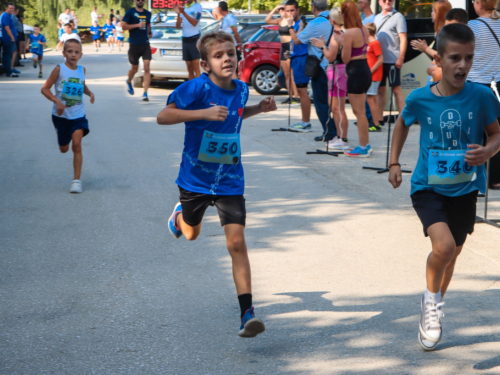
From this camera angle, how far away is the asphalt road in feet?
12.2

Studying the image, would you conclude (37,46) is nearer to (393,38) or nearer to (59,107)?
(393,38)

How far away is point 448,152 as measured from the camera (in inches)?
147

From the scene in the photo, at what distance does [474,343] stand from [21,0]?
32962 millimetres

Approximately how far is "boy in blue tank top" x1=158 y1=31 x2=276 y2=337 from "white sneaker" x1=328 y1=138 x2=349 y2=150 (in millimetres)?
5801

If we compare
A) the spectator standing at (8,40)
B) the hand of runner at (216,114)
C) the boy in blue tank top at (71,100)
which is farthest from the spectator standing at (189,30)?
the hand of runner at (216,114)

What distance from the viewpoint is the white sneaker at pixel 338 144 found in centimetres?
992

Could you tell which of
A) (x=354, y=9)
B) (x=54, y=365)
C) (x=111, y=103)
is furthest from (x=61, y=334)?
(x=111, y=103)

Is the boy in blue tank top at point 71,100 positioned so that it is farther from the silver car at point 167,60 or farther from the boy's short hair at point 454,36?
the silver car at point 167,60

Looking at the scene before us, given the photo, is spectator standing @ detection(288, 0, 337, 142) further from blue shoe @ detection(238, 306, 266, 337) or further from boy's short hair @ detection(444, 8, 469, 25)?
blue shoe @ detection(238, 306, 266, 337)

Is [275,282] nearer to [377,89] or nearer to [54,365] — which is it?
[54,365]

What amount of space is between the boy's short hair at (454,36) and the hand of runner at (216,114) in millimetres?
1250

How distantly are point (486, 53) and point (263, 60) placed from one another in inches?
375

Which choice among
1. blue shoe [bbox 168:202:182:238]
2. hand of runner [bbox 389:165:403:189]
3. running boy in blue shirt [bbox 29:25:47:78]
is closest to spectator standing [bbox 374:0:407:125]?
blue shoe [bbox 168:202:182:238]

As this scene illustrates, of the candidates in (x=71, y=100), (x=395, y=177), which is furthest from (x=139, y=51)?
(x=395, y=177)
